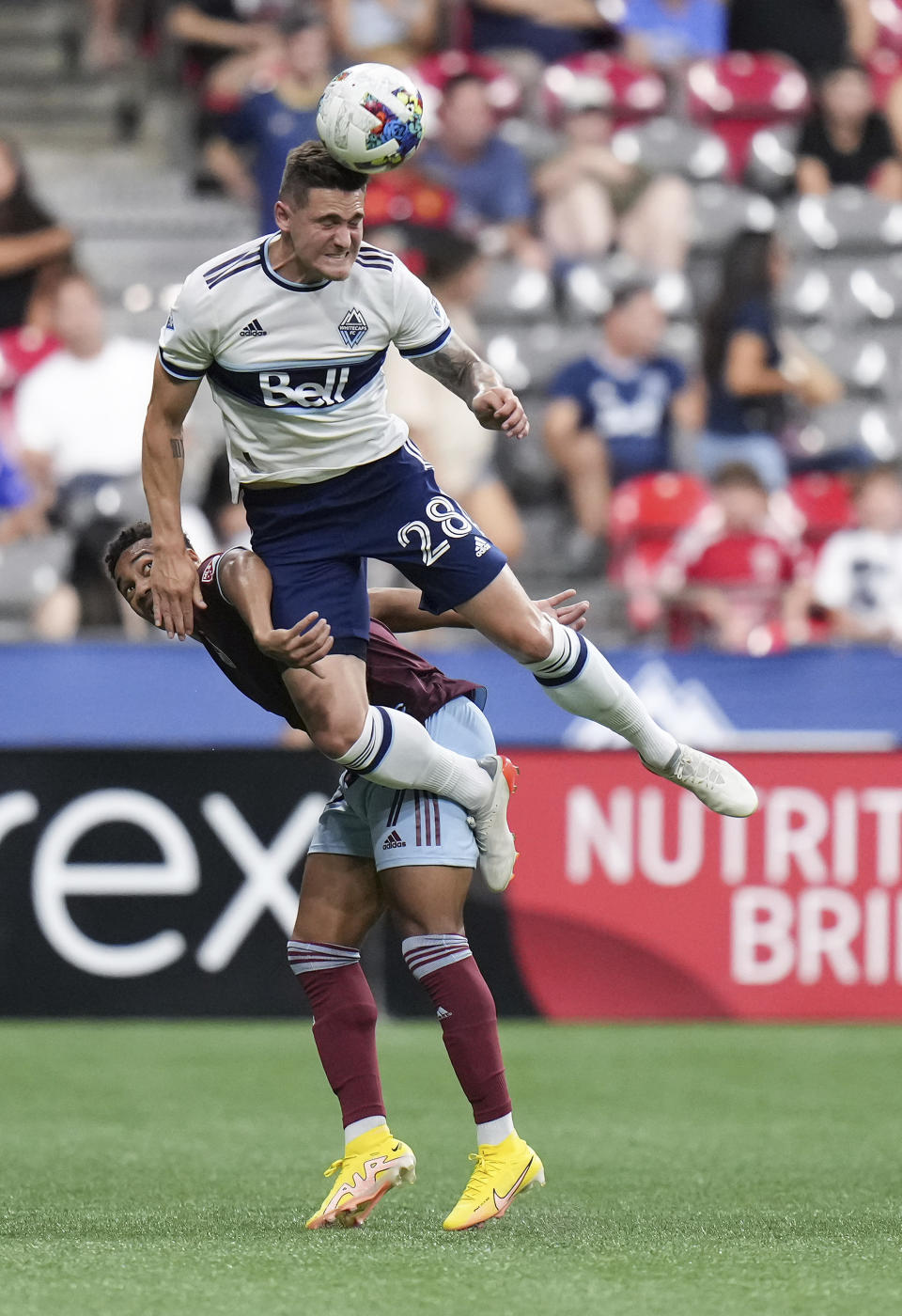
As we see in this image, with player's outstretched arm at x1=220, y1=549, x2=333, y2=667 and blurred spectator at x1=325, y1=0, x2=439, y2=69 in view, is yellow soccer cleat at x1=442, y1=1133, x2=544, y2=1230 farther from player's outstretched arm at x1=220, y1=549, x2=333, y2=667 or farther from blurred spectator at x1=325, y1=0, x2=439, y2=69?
blurred spectator at x1=325, y1=0, x2=439, y2=69

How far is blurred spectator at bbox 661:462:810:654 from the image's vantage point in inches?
395

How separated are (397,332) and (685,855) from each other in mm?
3835

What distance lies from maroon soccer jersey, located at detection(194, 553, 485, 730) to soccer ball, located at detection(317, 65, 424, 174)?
1.02 m

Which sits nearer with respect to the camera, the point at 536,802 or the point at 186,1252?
the point at 186,1252

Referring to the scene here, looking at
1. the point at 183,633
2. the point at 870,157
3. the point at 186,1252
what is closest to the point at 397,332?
the point at 183,633

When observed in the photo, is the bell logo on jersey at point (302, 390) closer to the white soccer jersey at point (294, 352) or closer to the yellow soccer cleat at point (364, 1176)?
the white soccer jersey at point (294, 352)

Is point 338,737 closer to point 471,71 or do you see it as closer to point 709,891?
point 709,891

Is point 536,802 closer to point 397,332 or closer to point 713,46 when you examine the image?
point 397,332

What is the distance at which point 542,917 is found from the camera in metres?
8.23

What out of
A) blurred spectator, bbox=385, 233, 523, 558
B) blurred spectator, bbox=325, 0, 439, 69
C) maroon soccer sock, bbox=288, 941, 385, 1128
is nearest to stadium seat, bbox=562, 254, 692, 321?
blurred spectator, bbox=385, 233, 523, 558

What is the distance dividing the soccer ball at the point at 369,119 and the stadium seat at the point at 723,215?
836 centimetres

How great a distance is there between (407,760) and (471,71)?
8633mm

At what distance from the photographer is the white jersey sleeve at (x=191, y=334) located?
4582mm

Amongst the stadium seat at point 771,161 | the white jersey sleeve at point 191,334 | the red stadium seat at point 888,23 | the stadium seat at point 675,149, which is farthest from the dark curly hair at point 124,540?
the red stadium seat at point 888,23
